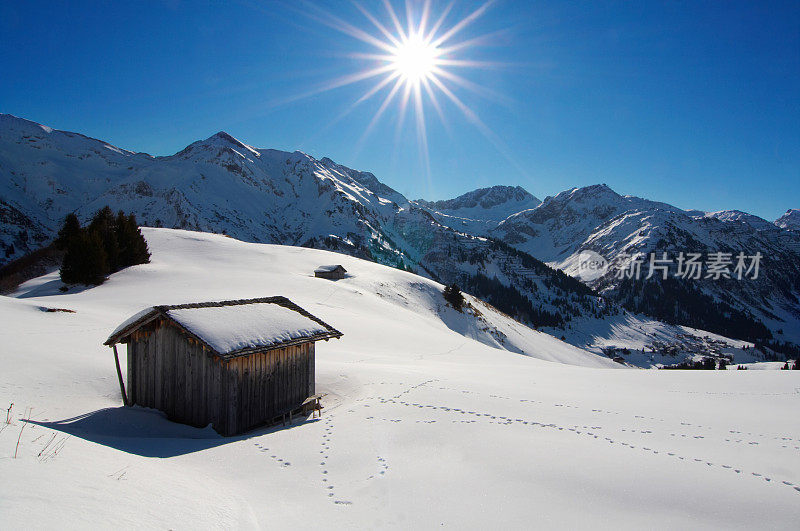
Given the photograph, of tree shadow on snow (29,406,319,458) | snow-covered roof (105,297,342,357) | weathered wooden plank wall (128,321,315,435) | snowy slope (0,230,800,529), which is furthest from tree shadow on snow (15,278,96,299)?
tree shadow on snow (29,406,319,458)

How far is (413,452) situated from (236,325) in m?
7.30

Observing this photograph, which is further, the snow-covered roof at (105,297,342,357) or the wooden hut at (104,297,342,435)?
the wooden hut at (104,297,342,435)

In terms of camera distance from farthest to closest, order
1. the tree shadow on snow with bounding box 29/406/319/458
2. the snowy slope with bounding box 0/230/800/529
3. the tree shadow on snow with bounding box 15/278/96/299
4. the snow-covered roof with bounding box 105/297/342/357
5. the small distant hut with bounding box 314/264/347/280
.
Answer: the small distant hut with bounding box 314/264/347/280 → the tree shadow on snow with bounding box 15/278/96/299 → the snow-covered roof with bounding box 105/297/342/357 → the tree shadow on snow with bounding box 29/406/319/458 → the snowy slope with bounding box 0/230/800/529

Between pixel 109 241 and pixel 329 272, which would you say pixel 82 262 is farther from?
pixel 329 272

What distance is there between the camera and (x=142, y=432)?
38.5 feet

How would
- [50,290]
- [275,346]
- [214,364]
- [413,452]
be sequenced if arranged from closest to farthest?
1. [413,452]
2. [214,364]
3. [275,346]
4. [50,290]

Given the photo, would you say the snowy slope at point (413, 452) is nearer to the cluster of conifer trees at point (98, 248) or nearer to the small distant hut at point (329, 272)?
the cluster of conifer trees at point (98, 248)

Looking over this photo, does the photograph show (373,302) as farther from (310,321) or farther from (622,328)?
(622,328)

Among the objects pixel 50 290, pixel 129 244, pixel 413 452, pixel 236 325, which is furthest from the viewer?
pixel 129 244

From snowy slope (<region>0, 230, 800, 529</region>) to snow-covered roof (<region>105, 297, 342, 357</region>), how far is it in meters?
2.72

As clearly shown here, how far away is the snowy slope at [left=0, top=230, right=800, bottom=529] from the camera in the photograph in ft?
20.7

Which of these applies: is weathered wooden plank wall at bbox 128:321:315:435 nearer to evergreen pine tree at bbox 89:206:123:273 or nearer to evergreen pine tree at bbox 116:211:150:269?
evergreen pine tree at bbox 89:206:123:273

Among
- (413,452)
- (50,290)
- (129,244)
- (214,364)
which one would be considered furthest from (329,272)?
(413,452)

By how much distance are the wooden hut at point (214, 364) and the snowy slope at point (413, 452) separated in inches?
29.0
